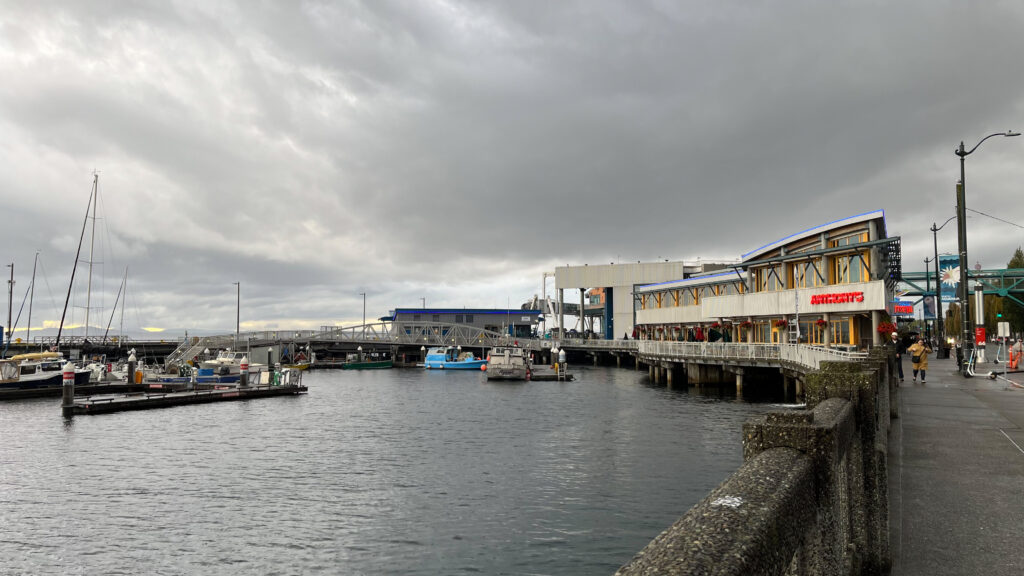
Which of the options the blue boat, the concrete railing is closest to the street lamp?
the concrete railing

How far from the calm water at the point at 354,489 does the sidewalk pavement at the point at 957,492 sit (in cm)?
575

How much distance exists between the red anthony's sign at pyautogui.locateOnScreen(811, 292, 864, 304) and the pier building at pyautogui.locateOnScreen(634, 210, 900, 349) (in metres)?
0.07

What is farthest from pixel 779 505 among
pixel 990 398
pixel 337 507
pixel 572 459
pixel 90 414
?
pixel 90 414

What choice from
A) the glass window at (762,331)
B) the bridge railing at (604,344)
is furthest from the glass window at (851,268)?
the bridge railing at (604,344)

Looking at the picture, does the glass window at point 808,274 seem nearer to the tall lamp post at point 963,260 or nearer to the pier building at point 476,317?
the tall lamp post at point 963,260

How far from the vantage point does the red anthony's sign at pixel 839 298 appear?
44031 millimetres

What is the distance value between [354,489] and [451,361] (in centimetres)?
7792

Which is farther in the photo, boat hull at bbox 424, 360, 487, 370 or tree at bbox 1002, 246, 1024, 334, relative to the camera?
tree at bbox 1002, 246, 1024, 334

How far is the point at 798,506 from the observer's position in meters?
3.56

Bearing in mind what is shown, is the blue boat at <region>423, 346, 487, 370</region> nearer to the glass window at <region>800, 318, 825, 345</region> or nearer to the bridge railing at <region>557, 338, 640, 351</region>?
the bridge railing at <region>557, 338, 640, 351</region>

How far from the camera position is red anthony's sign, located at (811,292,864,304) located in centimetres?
4403

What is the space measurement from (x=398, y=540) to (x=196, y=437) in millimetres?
19907

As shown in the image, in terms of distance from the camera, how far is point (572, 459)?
2420cm

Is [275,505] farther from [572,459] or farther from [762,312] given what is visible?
[762,312]
